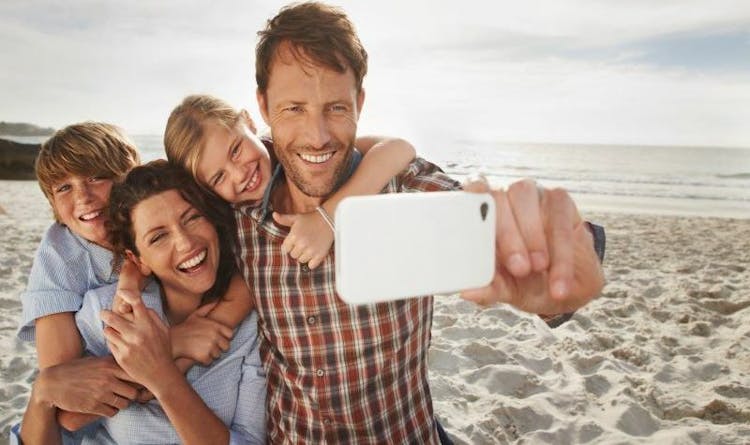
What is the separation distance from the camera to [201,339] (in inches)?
67.9

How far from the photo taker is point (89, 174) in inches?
83.0

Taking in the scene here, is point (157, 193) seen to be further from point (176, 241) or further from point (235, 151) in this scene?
point (235, 151)

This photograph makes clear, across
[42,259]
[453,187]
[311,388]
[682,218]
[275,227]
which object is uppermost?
[453,187]

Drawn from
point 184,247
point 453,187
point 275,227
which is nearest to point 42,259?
point 184,247

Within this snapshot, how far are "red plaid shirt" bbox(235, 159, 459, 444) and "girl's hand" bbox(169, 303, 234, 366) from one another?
0.15 m

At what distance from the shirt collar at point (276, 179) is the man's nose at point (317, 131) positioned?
0.22 meters

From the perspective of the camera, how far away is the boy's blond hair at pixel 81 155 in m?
2.09

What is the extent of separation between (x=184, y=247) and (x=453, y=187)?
92 cm

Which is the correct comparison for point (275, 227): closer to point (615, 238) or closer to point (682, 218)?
point (615, 238)

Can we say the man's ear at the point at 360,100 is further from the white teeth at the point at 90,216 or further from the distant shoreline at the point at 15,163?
the distant shoreline at the point at 15,163

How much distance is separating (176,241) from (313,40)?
0.82 m

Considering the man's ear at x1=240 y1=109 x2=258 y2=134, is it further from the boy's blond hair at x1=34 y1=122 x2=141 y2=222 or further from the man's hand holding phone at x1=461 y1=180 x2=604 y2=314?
the man's hand holding phone at x1=461 y1=180 x2=604 y2=314

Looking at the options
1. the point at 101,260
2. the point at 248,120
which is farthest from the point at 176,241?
the point at 248,120

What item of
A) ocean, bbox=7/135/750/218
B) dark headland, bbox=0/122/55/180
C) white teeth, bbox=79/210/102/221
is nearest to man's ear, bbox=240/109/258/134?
white teeth, bbox=79/210/102/221
